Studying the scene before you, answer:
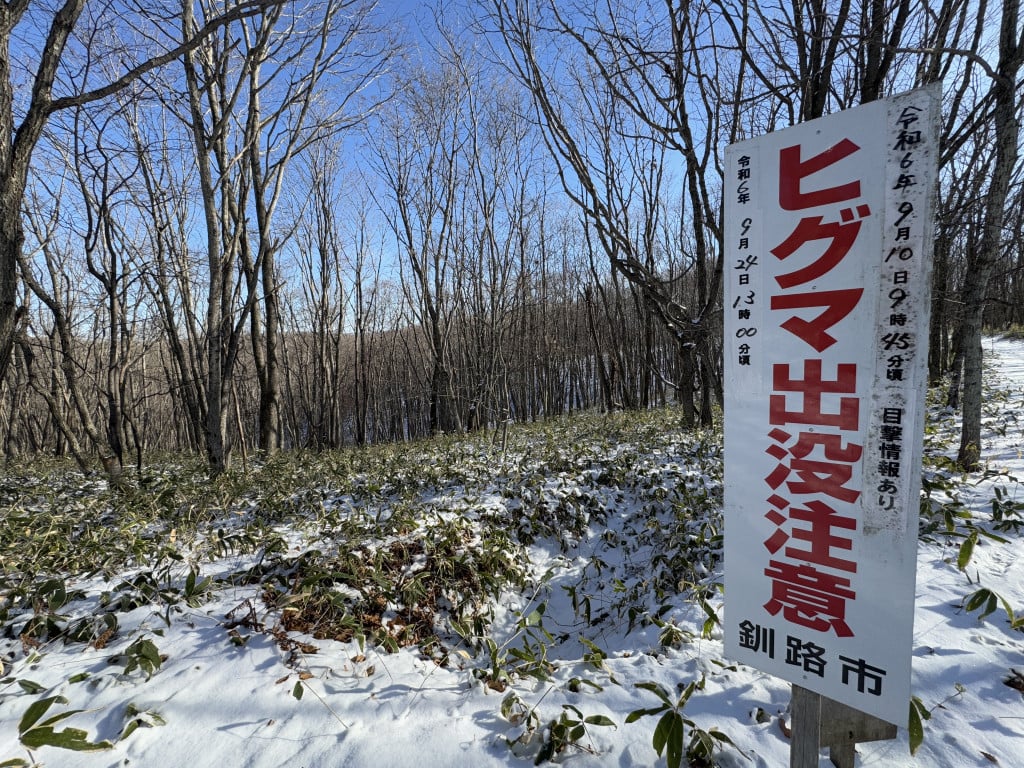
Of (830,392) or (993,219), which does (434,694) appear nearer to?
(830,392)

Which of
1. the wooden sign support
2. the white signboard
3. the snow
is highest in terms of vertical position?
the white signboard

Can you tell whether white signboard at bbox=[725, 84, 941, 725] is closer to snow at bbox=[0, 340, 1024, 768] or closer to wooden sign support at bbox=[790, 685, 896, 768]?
wooden sign support at bbox=[790, 685, 896, 768]

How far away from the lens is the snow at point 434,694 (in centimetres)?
171

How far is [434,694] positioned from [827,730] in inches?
61.1

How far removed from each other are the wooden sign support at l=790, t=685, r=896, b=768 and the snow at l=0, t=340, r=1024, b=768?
0.26 m

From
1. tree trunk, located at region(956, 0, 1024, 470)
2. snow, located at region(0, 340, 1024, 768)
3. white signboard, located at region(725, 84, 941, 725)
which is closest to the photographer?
white signboard, located at region(725, 84, 941, 725)

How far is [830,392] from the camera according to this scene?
3.94ft

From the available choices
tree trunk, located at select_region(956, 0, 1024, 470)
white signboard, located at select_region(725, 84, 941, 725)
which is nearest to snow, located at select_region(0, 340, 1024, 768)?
white signboard, located at select_region(725, 84, 941, 725)

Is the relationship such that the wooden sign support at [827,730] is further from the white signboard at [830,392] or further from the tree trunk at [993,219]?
the tree trunk at [993,219]

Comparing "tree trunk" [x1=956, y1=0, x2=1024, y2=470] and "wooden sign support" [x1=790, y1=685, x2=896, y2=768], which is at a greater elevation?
"tree trunk" [x1=956, y1=0, x2=1024, y2=470]

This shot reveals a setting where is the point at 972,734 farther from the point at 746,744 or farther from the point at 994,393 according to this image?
the point at 994,393

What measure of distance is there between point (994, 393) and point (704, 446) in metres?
6.30

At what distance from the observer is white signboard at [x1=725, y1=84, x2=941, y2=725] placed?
110 cm

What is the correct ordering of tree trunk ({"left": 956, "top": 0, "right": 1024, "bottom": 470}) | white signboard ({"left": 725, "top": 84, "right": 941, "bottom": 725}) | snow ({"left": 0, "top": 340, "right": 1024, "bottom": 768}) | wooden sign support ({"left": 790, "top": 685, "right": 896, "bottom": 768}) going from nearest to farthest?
white signboard ({"left": 725, "top": 84, "right": 941, "bottom": 725}) → wooden sign support ({"left": 790, "top": 685, "right": 896, "bottom": 768}) → snow ({"left": 0, "top": 340, "right": 1024, "bottom": 768}) → tree trunk ({"left": 956, "top": 0, "right": 1024, "bottom": 470})
